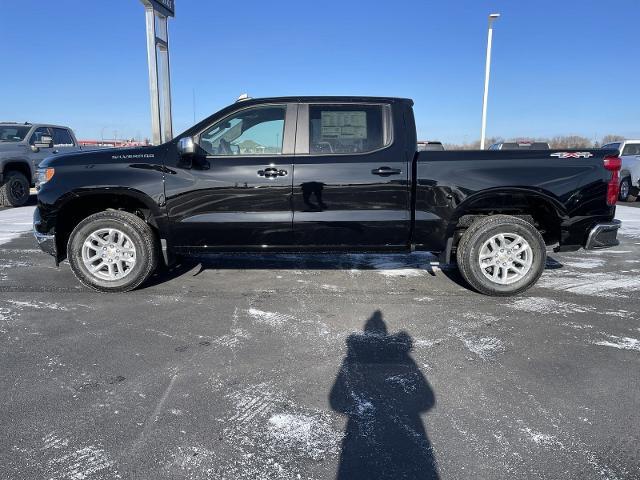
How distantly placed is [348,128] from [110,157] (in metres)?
2.37

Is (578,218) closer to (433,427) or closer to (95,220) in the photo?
(433,427)

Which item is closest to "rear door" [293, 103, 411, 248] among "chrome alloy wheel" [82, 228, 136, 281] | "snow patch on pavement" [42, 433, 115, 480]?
"chrome alloy wheel" [82, 228, 136, 281]

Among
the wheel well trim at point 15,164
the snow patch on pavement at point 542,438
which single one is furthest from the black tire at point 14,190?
the snow patch on pavement at point 542,438

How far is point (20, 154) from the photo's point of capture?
36.1ft

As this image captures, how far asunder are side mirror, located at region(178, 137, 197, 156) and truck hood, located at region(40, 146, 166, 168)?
379mm

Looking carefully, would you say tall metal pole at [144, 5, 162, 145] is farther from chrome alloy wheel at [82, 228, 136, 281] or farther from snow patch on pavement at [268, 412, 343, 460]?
snow patch on pavement at [268, 412, 343, 460]

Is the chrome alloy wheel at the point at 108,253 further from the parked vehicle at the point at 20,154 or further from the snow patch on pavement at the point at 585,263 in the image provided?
the parked vehicle at the point at 20,154

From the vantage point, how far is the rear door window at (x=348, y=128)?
4.45 metres

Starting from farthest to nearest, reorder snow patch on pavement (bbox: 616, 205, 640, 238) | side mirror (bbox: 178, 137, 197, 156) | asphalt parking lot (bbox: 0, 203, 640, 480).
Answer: snow patch on pavement (bbox: 616, 205, 640, 238), side mirror (bbox: 178, 137, 197, 156), asphalt parking lot (bbox: 0, 203, 640, 480)

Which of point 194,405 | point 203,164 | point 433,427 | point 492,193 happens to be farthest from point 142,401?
point 492,193

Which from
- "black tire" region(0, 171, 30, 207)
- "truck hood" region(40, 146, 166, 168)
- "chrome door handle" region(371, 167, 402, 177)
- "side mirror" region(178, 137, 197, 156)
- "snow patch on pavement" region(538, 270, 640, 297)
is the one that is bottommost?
"snow patch on pavement" region(538, 270, 640, 297)

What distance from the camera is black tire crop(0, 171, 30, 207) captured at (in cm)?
1110

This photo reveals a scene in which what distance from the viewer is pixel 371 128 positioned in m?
4.49

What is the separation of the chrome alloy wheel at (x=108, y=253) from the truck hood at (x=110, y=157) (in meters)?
0.69
